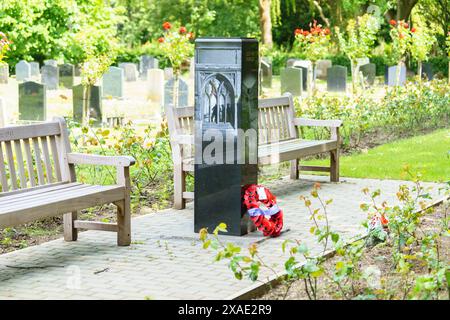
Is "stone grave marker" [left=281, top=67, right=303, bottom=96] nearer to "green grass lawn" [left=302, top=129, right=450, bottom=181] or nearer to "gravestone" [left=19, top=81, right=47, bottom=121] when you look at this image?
"gravestone" [left=19, top=81, right=47, bottom=121]

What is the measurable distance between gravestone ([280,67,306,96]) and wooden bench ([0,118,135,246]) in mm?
17386

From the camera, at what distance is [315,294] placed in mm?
5227

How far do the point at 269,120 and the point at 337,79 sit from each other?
17648mm

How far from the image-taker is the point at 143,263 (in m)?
6.53

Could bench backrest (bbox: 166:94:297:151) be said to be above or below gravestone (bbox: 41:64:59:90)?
below

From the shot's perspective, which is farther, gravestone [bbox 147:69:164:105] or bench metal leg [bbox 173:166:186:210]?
gravestone [bbox 147:69:164:105]

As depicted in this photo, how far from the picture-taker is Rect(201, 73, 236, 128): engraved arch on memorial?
24.2 feet

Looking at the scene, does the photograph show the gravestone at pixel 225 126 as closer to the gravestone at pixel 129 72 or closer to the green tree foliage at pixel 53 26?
the green tree foliage at pixel 53 26

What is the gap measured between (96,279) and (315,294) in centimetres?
162

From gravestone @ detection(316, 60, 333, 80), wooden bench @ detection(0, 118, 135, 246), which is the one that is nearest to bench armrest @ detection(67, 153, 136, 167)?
wooden bench @ detection(0, 118, 135, 246)

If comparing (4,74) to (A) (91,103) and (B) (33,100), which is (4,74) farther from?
(A) (91,103)

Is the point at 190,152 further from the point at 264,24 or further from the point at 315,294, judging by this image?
the point at 264,24

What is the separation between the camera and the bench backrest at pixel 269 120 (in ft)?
29.1

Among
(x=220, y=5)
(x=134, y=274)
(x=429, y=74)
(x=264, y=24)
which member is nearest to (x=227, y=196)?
(x=134, y=274)
